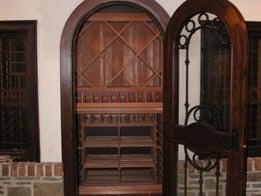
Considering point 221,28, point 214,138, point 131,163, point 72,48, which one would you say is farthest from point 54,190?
point 221,28

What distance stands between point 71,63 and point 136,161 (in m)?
1.10

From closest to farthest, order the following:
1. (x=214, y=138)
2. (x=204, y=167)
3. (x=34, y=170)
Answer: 1. (x=214, y=138)
2. (x=204, y=167)
3. (x=34, y=170)

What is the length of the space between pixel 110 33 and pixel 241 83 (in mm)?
1453

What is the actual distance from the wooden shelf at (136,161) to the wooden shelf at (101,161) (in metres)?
0.07

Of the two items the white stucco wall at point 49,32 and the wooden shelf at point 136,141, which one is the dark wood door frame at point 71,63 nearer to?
the white stucco wall at point 49,32

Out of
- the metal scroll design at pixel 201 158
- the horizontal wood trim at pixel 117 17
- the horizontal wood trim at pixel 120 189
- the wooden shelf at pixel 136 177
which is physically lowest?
the horizontal wood trim at pixel 120 189

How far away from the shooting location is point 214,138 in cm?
195

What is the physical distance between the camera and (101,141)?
9.35 feet

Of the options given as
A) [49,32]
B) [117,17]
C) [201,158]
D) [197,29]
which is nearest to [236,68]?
[197,29]

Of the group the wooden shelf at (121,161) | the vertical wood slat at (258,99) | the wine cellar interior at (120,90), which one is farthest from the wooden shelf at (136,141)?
the vertical wood slat at (258,99)

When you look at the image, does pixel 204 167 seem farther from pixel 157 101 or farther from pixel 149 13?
pixel 149 13

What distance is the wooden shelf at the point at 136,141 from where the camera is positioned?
274 centimetres

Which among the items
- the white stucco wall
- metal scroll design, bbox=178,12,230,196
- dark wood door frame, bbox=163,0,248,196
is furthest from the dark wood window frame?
dark wood door frame, bbox=163,0,248,196

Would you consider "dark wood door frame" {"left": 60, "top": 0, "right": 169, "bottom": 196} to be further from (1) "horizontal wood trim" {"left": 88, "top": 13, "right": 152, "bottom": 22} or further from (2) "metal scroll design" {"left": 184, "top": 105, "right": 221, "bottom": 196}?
(2) "metal scroll design" {"left": 184, "top": 105, "right": 221, "bottom": 196}
